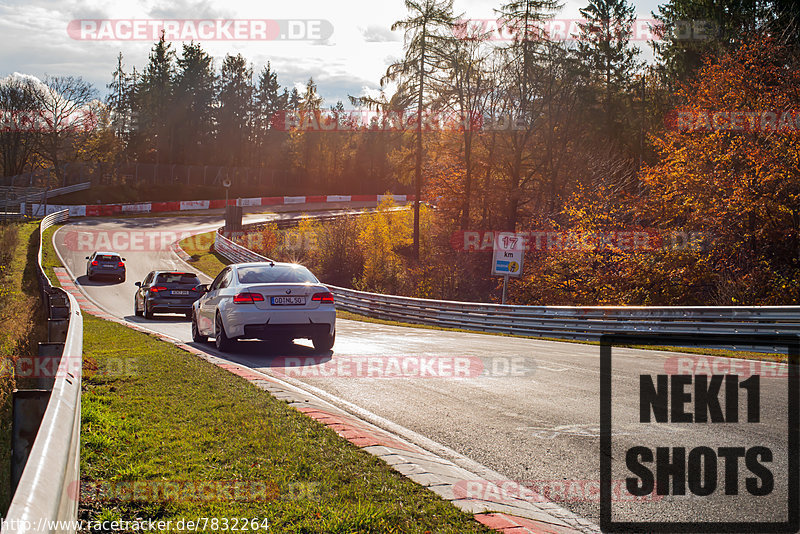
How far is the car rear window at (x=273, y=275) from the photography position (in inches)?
499

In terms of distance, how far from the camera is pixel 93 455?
17.7 ft

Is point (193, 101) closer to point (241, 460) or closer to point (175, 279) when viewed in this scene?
point (175, 279)

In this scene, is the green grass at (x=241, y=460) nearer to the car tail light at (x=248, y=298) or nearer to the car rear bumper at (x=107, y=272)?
the car tail light at (x=248, y=298)

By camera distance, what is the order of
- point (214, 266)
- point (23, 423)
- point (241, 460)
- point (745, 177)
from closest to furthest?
1. point (23, 423)
2. point (241, 460)
3. point (745, 177)
4. point (214, 266)

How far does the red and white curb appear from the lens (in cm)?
418

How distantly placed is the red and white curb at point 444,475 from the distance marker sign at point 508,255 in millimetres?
17250

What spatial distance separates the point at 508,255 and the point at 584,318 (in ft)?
16.1

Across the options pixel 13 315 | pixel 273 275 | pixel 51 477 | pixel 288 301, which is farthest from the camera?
pixel 13 315

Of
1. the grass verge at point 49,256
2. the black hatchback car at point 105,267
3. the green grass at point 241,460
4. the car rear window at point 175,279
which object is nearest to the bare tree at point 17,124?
the grass verge at point 49,256

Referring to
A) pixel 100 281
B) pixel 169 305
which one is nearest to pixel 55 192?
pixel 100 281

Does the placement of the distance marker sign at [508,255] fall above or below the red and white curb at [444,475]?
above

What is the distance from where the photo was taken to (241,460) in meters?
5.15

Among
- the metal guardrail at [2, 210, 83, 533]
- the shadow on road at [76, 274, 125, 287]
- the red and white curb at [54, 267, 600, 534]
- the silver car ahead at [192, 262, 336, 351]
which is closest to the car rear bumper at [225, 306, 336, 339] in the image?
the silver car ahead at [192, 262, 336, 351]

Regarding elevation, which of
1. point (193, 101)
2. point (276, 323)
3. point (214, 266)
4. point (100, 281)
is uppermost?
point (193, 101)
